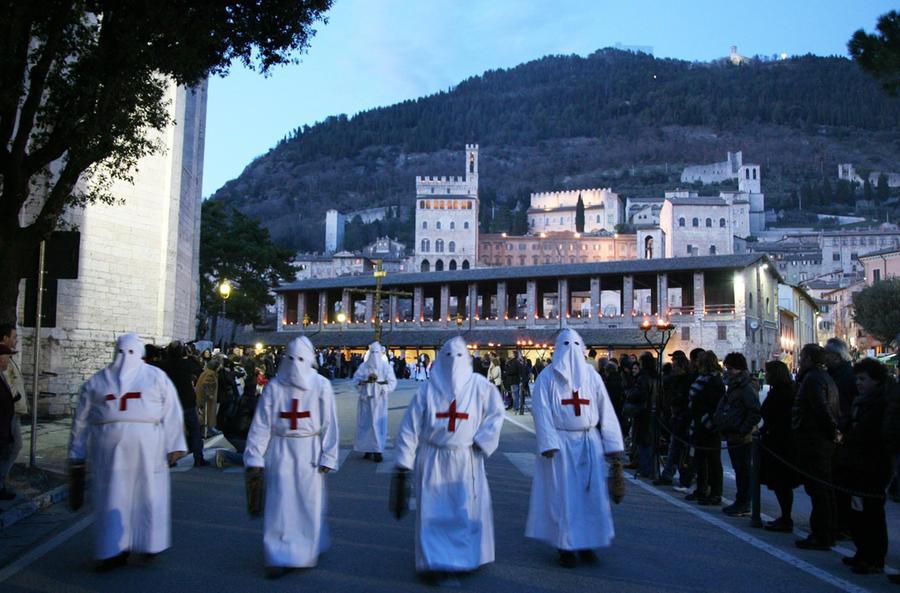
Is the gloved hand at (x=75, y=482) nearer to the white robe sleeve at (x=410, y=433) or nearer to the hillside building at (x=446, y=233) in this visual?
the white robe sleeve at (x=410, y=433)

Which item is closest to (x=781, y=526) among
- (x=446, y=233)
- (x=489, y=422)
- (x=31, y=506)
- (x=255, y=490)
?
(x=489, y=422)

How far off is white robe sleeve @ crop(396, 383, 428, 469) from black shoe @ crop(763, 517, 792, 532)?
4172 mm

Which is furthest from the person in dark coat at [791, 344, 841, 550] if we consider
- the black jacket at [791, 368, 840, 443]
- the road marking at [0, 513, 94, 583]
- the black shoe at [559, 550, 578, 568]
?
the road marking at [0, 513, 94, 583]

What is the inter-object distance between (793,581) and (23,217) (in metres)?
18.1

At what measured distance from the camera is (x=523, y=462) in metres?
13.2

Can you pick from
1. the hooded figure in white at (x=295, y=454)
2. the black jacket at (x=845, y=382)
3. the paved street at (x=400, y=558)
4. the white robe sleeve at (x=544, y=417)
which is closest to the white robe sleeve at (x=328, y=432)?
the hooded figure in white at (x=295, y=454)

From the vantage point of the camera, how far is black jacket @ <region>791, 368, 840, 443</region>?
7.47 metres

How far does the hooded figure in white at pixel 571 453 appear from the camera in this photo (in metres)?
6.68

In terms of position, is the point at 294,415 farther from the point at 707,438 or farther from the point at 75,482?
the point at 707,438

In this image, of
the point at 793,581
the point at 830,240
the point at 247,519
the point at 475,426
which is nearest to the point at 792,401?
the point at 793,581

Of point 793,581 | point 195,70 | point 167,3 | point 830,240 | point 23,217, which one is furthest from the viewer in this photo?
point 830,240

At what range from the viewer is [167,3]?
10648mm

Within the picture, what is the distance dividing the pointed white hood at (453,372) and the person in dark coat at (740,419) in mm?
3842

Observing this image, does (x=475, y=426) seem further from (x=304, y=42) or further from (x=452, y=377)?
(x=304, y=42)
